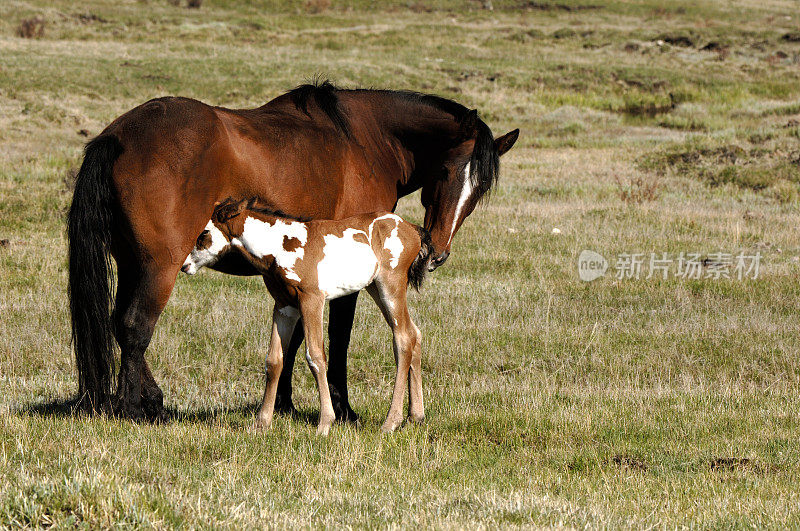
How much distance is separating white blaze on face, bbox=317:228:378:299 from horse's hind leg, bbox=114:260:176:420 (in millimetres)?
988

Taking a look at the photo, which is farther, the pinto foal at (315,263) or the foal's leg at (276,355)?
the foal's leg at (276,355)

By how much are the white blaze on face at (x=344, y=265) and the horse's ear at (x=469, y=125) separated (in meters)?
1.55

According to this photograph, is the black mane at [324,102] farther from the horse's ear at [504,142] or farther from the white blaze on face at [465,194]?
the horse's ear at [504,142]

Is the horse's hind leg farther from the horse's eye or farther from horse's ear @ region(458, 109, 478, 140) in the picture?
horse's ear @ region(458, 109, 478, 140)

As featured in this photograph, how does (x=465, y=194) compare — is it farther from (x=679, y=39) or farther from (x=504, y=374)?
(x=679, y=39)

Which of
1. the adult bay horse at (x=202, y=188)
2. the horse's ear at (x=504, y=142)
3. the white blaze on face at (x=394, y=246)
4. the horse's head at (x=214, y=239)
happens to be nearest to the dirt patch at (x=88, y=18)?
the adult bay horse at (x=202, y=188)

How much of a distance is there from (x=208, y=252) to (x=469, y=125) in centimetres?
238

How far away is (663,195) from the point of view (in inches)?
735

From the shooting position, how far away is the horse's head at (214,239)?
5.52 meters

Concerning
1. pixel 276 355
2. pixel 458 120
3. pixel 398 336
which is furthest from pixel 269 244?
pixel 458 120

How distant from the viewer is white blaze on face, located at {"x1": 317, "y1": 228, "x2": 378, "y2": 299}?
18.5 ft

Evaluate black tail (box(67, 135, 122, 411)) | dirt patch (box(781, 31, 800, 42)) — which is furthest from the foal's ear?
dirt patch (box(781, 31, 800, 42))

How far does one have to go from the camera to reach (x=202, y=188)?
5590 mm

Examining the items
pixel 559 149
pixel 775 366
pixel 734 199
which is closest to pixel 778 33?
pixel 559 149
